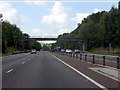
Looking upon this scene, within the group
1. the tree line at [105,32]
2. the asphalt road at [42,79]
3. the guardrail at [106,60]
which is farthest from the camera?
the tree line at [105,32]

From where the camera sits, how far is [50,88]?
46.7 ft

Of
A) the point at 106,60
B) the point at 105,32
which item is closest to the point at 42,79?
the point at 106,60

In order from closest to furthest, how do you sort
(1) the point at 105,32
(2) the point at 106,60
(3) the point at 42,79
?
(3) the point at 42,79, (2) the point at 106,60, (1) the point at 105,32

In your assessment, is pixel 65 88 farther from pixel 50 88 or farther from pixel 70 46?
pixel 70 46

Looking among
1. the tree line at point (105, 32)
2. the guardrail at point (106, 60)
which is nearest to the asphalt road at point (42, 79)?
the guardrail at point (106, 60)

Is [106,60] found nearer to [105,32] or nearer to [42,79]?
[42,79]

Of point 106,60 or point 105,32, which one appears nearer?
point 106,60

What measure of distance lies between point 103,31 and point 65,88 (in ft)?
387

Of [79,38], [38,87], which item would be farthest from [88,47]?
[38,87]

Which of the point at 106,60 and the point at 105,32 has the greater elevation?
the point at 105,32

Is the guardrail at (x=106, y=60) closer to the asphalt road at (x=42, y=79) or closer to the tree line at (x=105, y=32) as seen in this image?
the asphalt road at (x=42, y=79)

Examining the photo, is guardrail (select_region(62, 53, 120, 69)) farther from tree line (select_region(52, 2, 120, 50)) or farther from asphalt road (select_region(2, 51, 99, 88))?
tree line (select_region(52, 2, 120, 50))

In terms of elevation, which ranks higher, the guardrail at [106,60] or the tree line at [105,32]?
the tree line at [105,32]

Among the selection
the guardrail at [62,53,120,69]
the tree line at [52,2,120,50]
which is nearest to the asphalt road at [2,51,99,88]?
the guardrail at [62,53,120,69]
